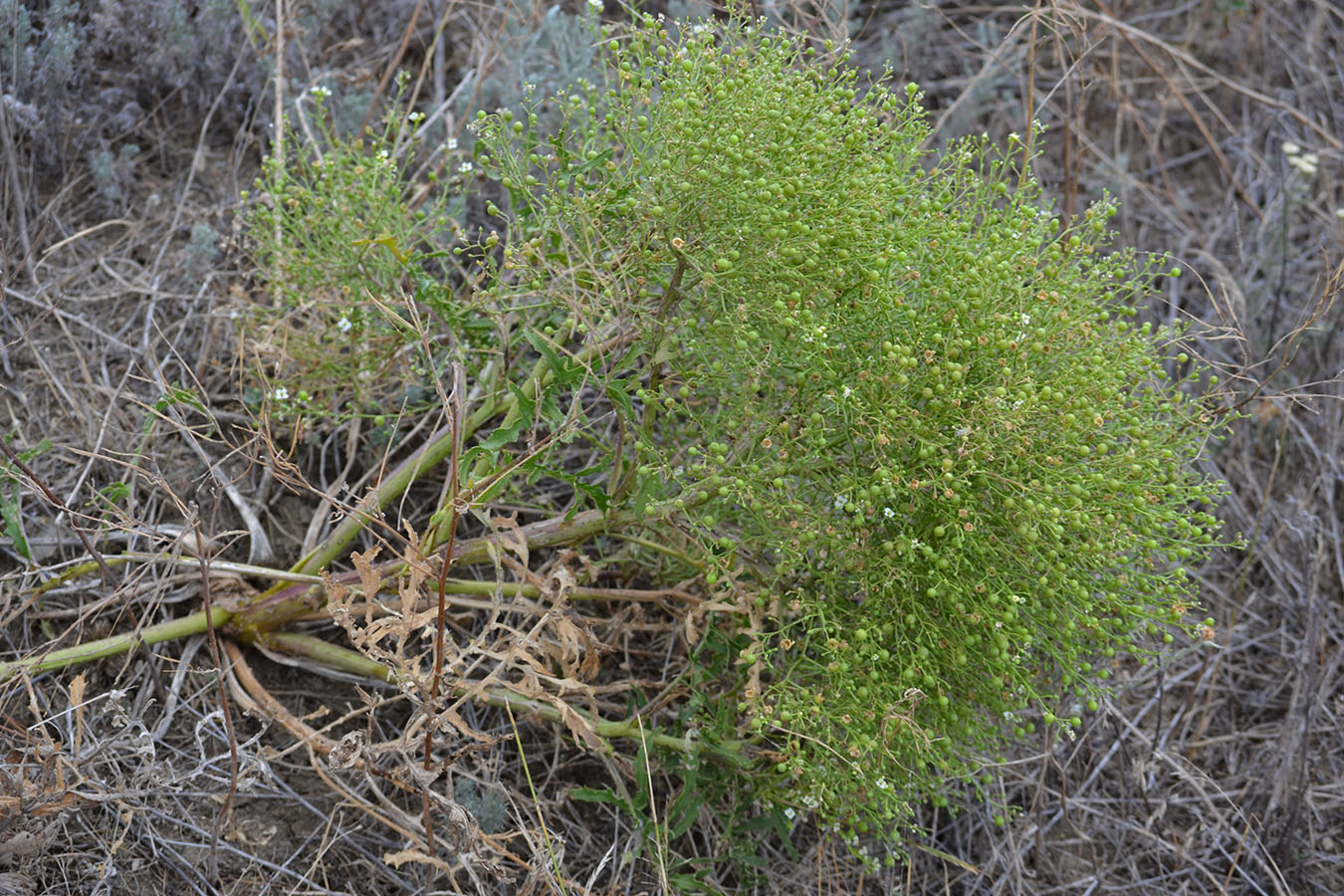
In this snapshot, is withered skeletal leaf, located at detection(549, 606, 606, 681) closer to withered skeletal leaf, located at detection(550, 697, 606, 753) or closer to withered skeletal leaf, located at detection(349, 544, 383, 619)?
withered skeletal leaf, located at detection(550, 697, 606, 753)

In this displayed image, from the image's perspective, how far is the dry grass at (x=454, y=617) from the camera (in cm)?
228

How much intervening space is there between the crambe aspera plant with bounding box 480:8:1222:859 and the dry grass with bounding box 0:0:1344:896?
1.50 feet

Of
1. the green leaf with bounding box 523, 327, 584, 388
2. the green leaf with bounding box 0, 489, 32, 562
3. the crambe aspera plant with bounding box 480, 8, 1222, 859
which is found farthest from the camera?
the green leaf with bounding box 0, 489, 32, 562

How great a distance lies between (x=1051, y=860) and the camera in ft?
9.31

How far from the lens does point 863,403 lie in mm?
2053

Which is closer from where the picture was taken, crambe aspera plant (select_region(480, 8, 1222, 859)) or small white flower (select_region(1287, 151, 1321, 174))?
crambe aspera plant (select_region(480, 8, 1222, 859))

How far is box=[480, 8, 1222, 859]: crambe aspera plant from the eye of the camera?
203cm

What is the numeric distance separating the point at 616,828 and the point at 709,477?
993 mm

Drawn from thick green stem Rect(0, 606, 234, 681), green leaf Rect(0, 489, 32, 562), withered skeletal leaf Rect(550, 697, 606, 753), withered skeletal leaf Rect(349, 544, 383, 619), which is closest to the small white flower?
withered skeletal leaf Rect(550, 697, 606, 753)

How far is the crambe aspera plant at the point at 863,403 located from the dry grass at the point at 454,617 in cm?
46

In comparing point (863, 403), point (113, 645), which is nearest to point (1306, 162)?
point (863, 403)

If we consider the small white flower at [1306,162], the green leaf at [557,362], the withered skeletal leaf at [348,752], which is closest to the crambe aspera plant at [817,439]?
the green leaf at [557,362]

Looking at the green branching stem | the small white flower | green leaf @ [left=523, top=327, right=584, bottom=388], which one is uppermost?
green leaf @ [left=523, top=327, right=584, bottom=388]

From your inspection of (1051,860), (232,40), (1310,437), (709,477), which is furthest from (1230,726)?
(232,40)
